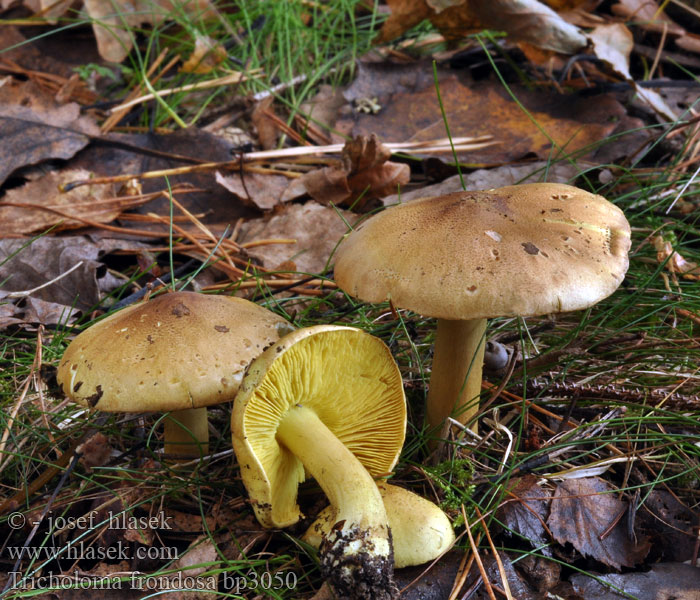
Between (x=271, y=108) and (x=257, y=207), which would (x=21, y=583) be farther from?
(x=271, y=108)

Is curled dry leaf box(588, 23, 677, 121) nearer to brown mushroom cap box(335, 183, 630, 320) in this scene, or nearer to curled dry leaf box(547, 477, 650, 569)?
brown mushroom cap box(335, 183, 630, 320)

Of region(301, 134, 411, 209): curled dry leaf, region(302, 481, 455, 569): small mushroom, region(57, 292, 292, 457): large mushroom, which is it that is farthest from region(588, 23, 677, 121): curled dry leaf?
region(302, 481, 455, 569): small mushroom

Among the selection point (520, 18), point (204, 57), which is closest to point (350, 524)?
point (520, 18)

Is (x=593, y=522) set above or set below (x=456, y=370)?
below

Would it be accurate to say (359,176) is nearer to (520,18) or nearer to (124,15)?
(520,18)

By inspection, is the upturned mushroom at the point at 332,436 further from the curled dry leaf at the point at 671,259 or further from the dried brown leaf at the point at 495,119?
the dried brown leaf at the point at 495,119

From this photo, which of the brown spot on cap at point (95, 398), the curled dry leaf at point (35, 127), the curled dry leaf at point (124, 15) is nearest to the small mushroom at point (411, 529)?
the brown spot on cap at point (95, 398)
